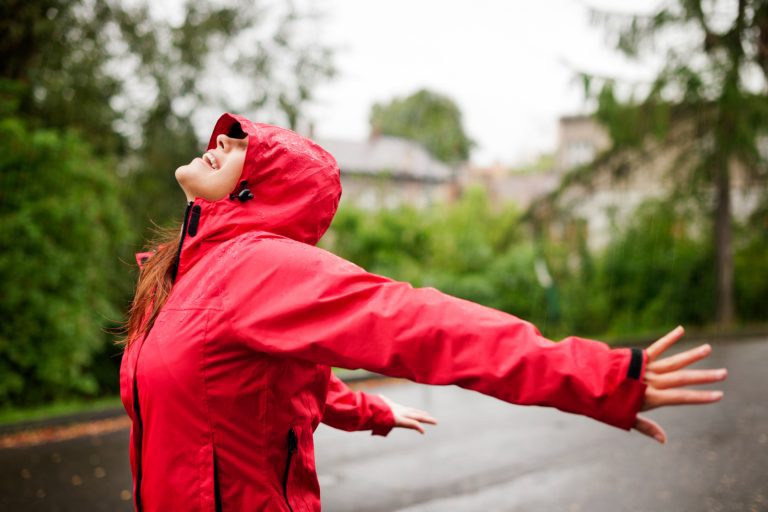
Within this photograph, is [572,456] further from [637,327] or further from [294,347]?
[637,327]

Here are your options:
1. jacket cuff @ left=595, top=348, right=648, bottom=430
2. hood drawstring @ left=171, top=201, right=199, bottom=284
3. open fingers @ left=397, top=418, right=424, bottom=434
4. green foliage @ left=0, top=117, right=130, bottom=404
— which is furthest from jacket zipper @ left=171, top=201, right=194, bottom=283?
green foliage @ left=0, top=117, right=130, bottom=404

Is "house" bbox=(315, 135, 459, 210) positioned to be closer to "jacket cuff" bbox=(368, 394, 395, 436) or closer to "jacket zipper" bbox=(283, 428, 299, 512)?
"jacket cuff" bbox=(368, 394, 395, 436)

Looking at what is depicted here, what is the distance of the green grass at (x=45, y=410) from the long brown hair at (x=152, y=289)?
7.14 m

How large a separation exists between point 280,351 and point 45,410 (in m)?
8.97

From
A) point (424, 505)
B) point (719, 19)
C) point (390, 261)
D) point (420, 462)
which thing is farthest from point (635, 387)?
point (719, 19)

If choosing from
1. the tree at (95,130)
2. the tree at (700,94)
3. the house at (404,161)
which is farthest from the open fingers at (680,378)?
the house at (404,161)

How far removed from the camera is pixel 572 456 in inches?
263

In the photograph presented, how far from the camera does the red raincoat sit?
1.60 meters

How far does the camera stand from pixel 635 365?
1.56m

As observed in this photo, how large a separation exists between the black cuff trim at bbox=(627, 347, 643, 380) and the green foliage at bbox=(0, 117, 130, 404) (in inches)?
Answer: 356

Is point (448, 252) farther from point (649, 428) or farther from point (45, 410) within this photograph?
point (649, 428)

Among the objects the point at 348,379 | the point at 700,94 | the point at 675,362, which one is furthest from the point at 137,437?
the point at 700,94

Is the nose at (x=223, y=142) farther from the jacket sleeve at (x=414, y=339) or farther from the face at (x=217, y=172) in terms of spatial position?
the jacket sleeve at (x=414, y=339)

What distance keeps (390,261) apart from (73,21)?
346 inches
